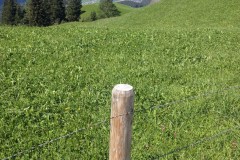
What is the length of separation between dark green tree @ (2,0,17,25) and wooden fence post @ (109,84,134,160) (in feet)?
385

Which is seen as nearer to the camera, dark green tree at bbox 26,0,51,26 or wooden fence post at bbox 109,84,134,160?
wooden fence post at bbox 109,84,134,160

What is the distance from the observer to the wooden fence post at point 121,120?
4258mm

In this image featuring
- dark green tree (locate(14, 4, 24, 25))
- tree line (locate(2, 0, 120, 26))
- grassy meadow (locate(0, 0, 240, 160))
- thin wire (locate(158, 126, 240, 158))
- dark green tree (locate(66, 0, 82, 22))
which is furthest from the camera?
dark green tree (locate(66, 0, 82, 22))

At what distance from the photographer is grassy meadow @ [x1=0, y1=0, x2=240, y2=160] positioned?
8055mm

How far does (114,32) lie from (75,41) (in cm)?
343

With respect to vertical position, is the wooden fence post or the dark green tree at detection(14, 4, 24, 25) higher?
the dark green tree at detection(14, 4, 24, 25)

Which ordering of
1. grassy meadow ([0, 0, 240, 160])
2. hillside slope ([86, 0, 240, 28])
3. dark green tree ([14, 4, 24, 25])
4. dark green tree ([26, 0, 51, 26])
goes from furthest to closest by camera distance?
dark green tree ([14, 4, 24, 25])
dark green tree ([26, 0, 51, 26])
hillside slope ([86, 0, 240, 28])
grassy meadow ([0, 0, 240, 160])

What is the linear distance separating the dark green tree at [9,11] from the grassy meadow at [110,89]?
10294 cm

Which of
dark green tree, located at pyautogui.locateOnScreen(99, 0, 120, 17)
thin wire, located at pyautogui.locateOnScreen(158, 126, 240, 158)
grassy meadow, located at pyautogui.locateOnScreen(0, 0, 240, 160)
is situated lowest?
thin wire, located at pyautogui.locateOnScreen(158, 126, 240, 158)

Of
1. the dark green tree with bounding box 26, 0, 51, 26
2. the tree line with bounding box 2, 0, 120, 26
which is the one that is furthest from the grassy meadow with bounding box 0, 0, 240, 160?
the tree line with bounding box 2, 0, 120, 26

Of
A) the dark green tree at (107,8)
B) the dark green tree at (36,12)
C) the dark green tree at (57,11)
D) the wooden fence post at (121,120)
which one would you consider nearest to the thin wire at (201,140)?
the wooden fence post at (121,120)

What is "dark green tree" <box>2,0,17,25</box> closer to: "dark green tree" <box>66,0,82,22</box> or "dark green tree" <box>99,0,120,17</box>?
"dark green tree" <box>66,0,82,22</box>

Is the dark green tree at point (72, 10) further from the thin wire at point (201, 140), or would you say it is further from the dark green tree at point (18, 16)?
the thin wire at point (201, 140)

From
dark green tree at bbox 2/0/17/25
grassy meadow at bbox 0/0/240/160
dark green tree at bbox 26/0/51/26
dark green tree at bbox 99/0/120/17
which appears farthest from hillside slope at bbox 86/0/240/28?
dark green tree at bbox 99/0/120/17
